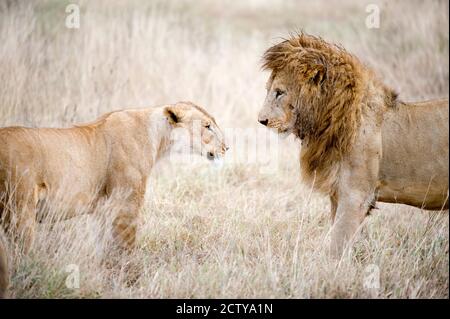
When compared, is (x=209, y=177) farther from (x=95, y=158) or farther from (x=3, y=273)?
(x=3, y=273)

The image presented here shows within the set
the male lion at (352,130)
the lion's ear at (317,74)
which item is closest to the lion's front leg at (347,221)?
the male lion at (352,130)

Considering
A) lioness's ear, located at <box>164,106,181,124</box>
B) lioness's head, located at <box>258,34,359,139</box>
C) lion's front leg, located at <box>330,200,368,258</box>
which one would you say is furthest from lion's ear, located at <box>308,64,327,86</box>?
lioness's ear, located at <box>164,106,181,124</box>

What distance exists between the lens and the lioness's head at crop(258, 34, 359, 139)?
452cm

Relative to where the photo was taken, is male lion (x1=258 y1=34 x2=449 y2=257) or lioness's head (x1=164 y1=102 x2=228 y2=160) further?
lioness's head (x1=164 y1=102 x2=228 y2=160)

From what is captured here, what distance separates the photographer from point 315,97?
4.54m

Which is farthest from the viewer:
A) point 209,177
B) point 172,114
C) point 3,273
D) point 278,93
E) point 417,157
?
point 209,177

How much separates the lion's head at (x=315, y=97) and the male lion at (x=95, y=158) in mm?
628

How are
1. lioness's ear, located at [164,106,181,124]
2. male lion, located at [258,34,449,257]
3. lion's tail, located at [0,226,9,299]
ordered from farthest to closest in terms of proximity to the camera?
lioness's ear, located at [164,106,181,124]
male lion, located at [258,34,449,257]
lion's tail, located at [0,226,9,299]

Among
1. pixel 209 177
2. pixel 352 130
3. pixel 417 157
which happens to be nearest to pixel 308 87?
pixel 352 130

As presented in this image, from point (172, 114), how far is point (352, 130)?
4.40 feet

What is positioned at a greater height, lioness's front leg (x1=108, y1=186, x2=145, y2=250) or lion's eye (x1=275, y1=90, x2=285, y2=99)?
lion's eye (x1=275, y1=90, x2=285, y2=99)

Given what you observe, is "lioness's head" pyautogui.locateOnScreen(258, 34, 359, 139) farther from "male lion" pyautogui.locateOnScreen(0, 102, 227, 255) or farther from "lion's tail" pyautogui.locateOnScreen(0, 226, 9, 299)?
"lion's tail" pyautogui.locateOnScreen(0, 226, 9, 299)

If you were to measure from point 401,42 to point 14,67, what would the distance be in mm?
6148
